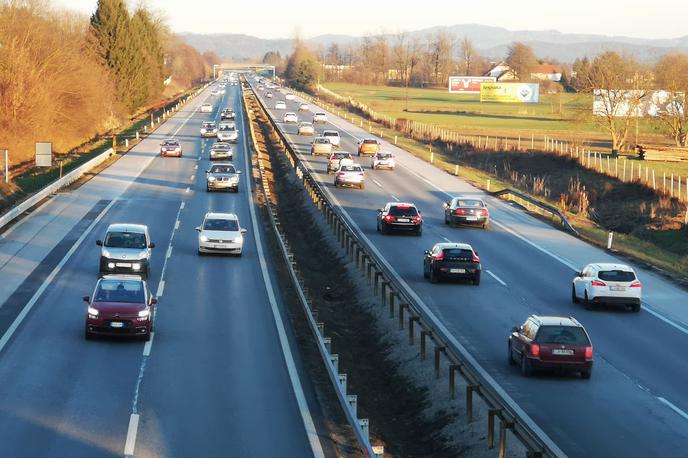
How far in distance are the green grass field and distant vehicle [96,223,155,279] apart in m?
63.2

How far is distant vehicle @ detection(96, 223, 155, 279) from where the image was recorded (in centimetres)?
3247

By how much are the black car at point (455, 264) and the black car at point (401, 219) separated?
9.85 metres

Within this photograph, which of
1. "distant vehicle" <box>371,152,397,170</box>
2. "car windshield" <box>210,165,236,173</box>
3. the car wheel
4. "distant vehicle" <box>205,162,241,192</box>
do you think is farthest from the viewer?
"distant vehicle" <box>371,152,397,170</box>

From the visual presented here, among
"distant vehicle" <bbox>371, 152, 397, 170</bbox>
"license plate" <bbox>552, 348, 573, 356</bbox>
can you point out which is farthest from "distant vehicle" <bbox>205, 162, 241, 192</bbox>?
"license plate" <bbox>552, 348, 573, 356</bbox>

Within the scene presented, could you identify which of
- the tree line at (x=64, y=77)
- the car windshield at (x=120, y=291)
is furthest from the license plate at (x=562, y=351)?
the tree line at (x=64, y=77)

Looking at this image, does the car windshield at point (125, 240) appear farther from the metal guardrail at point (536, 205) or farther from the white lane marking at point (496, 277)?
the metal guardrail at point (536, 205)

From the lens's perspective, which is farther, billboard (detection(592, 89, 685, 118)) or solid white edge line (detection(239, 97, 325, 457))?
billboard (detection(592, 89, 685, 118))

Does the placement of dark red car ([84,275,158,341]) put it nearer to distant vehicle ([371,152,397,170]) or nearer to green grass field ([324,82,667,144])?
distant vehicle ([371,152,397,170])

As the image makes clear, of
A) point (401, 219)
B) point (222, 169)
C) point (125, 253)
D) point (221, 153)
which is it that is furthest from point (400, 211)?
point (221, 153)

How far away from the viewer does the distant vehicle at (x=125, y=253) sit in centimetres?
3247

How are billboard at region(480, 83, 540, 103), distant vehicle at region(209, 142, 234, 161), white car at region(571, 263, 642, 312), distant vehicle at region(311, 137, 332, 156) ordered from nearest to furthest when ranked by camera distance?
white car at region(571, 263, 642, 312) → distant vehicle at region(209, 142, 234, 161) → distant vehicle at region(311, 137, 332, 156) → billboard at region(480, 83, 540, 103)

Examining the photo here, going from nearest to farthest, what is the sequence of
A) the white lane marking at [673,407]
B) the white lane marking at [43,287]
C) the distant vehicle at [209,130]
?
the white lane marking at [673,407] < the white lane marking at [43,287] < the distant vehicle at [209,130]

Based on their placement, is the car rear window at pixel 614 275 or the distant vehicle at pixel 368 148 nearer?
the car rear window at pixel 614 275

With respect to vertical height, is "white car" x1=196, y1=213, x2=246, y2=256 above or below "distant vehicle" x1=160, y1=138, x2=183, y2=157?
below
